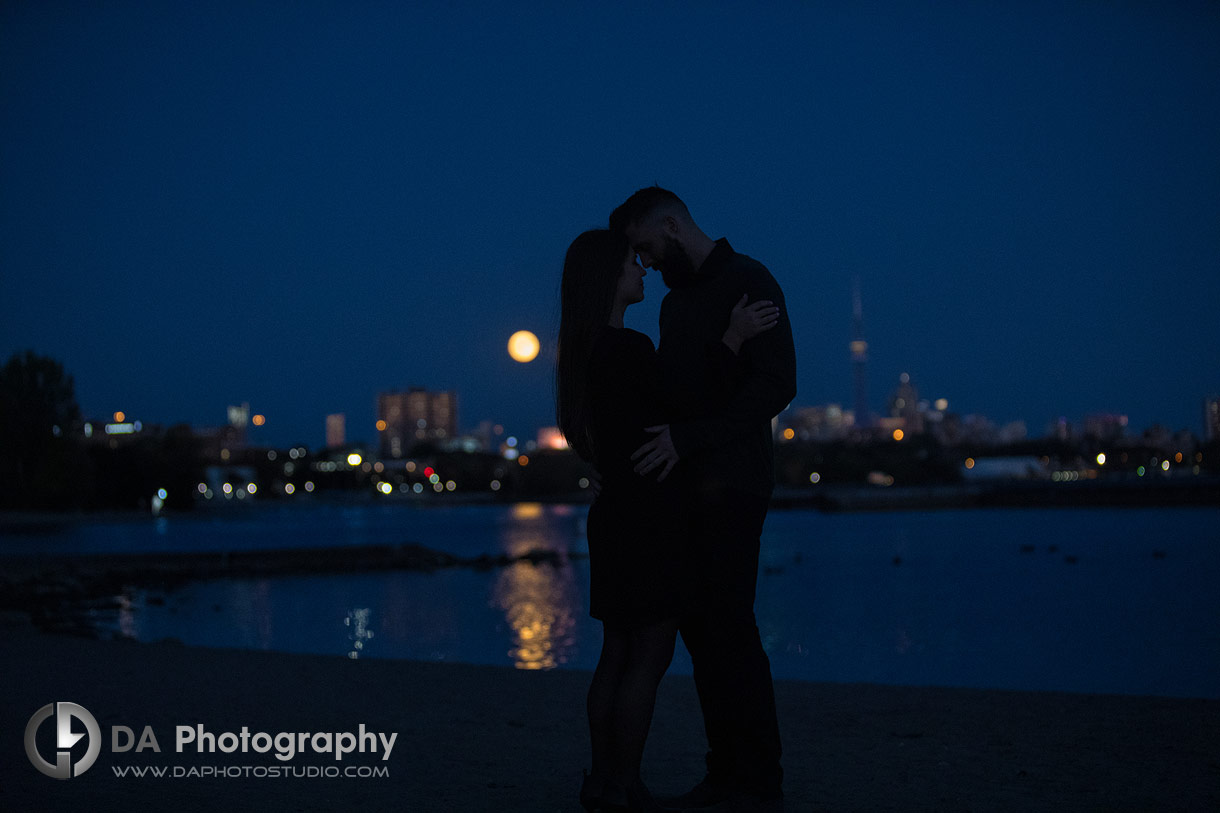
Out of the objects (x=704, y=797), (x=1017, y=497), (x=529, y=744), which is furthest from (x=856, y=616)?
(x=1017, y=497)

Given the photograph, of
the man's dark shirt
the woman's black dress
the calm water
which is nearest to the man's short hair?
the man's dark shirt

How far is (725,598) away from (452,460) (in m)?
193

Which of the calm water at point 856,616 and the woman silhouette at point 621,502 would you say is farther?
the calm water at point 856,616

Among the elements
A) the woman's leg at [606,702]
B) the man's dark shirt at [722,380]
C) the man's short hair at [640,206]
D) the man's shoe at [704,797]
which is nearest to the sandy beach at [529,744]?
the man's shoe at [704,797]

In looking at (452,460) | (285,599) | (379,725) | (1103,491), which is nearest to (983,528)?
(1103,491)

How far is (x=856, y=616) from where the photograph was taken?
26141 millimetres

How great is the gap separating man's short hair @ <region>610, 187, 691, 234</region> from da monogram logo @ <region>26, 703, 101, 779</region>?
3.06 meters

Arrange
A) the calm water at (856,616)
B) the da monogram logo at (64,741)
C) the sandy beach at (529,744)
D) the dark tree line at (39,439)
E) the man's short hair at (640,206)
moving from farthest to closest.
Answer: the dark tree line at (39,439)
the calm water at (856,616)
the da monogram logo at (64,741)
the sandy beach at (529,744)
the man's short hair at (640,206)

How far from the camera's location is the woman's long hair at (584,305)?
11.7ft

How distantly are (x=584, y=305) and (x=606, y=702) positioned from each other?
1274 millimetres

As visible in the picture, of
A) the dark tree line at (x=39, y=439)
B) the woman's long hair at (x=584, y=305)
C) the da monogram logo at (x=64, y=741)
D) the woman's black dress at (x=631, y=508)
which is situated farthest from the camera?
the dark tree line at (x=39, y=439)

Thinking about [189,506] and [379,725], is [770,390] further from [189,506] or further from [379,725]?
[189,506]

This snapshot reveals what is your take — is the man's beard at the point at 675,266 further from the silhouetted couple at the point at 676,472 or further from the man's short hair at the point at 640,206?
the man's short hair at the point at 640,206

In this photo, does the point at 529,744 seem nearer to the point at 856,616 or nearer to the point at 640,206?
the point at 640,206
